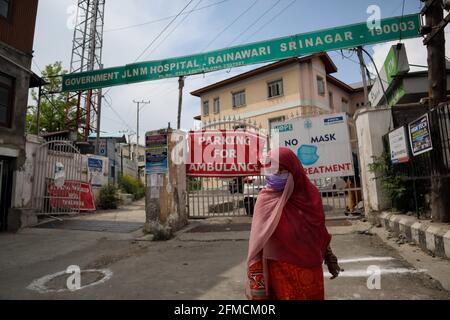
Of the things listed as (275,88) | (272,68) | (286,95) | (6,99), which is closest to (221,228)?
(6,99)

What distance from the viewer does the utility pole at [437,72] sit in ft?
14.8

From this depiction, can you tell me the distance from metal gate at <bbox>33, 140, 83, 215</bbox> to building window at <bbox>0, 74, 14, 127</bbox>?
1.30 m

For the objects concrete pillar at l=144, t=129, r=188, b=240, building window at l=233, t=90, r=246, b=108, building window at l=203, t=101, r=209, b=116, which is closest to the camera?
concrete pillar at l=144, t=129, r=188, b=240

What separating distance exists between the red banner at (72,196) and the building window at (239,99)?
1395cm

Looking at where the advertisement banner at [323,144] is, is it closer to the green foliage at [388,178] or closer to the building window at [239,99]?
the green foliage at [388,178]

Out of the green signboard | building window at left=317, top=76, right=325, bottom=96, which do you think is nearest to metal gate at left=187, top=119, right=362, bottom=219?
the green signboard

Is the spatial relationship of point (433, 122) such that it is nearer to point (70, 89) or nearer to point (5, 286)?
point (5, 286)

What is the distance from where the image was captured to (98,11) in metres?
19.3

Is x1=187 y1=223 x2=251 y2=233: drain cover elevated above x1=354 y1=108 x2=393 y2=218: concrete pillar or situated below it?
below

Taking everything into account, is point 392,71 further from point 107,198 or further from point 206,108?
point 206,108

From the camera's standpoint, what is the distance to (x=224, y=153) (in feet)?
26.2

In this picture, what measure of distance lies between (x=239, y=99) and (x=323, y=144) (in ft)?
54.3

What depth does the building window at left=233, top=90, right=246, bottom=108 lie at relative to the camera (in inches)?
913

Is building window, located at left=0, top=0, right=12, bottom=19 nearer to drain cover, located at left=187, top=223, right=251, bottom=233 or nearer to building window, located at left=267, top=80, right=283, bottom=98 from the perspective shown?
drain cover, located at left=187, top=223, right=251, bottom=233
